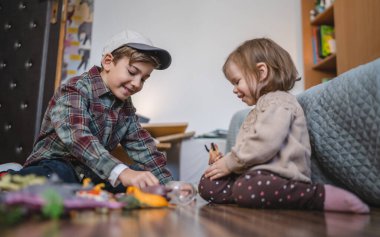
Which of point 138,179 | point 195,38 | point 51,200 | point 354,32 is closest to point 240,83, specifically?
point 138,179

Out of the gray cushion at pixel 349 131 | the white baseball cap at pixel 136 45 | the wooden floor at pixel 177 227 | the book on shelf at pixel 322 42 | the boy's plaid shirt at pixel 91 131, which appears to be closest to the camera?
the wooden floor at pixel 177 227

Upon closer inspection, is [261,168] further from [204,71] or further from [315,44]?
[315,44]

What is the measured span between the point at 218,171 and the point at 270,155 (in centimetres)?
17

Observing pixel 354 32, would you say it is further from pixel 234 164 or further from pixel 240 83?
pixel 234 164

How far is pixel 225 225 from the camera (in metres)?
0.50

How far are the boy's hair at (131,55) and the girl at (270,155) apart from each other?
279mm

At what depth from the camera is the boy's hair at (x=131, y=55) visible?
1.12 metres

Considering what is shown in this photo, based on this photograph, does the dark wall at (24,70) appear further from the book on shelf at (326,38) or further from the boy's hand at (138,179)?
the book on shelf at (326,38)

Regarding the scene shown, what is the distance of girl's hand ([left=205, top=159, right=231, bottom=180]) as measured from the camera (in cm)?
94

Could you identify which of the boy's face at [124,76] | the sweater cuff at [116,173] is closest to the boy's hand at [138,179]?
the sweater cuff at [116,173]

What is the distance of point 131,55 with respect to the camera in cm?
112

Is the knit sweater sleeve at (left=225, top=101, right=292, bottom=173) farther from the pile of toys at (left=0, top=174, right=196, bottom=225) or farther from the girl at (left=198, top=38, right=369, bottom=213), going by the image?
the pile of toys at (left=0, top=174, right=196, bottom=225)

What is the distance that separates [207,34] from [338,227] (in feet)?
6.93

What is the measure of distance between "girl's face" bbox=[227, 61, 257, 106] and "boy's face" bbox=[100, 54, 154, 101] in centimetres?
27
